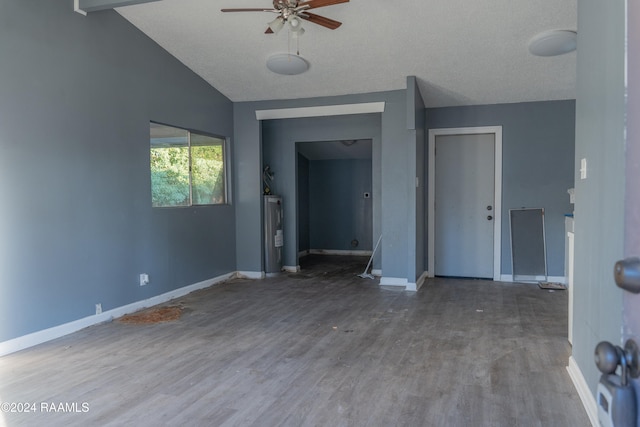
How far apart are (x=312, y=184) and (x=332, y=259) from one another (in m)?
1.91

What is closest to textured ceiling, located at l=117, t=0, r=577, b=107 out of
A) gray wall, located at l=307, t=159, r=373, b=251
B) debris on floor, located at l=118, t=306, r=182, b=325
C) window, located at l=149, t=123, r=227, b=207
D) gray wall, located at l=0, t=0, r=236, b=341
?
gray wall, located at l=0, t=0, r=236, b=341

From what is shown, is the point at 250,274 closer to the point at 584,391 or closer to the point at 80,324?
the point at 80,324

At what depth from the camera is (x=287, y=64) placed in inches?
186

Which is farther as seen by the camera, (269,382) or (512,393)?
(269,382)

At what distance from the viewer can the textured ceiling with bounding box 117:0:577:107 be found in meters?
3.91

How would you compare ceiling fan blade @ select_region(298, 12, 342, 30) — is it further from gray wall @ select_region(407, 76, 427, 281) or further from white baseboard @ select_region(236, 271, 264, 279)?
white baseboard @ select_region(236, 271, 264, 279)

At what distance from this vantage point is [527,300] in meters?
4.85

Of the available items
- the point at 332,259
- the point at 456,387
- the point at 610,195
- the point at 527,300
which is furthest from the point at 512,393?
the point at 332,259

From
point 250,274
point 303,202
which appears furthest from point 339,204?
point 250,274

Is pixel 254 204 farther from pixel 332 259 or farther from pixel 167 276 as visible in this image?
pixel 332 259

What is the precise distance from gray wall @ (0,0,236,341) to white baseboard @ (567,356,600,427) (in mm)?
3953

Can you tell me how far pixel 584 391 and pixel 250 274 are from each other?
4713mm

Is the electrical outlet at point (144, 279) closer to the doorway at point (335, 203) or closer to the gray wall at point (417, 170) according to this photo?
the gray wall at point (417, 170)

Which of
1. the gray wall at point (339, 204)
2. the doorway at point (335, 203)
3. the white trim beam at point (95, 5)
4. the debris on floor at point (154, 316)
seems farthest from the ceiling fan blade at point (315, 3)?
the gray wall at point (339, 204)
